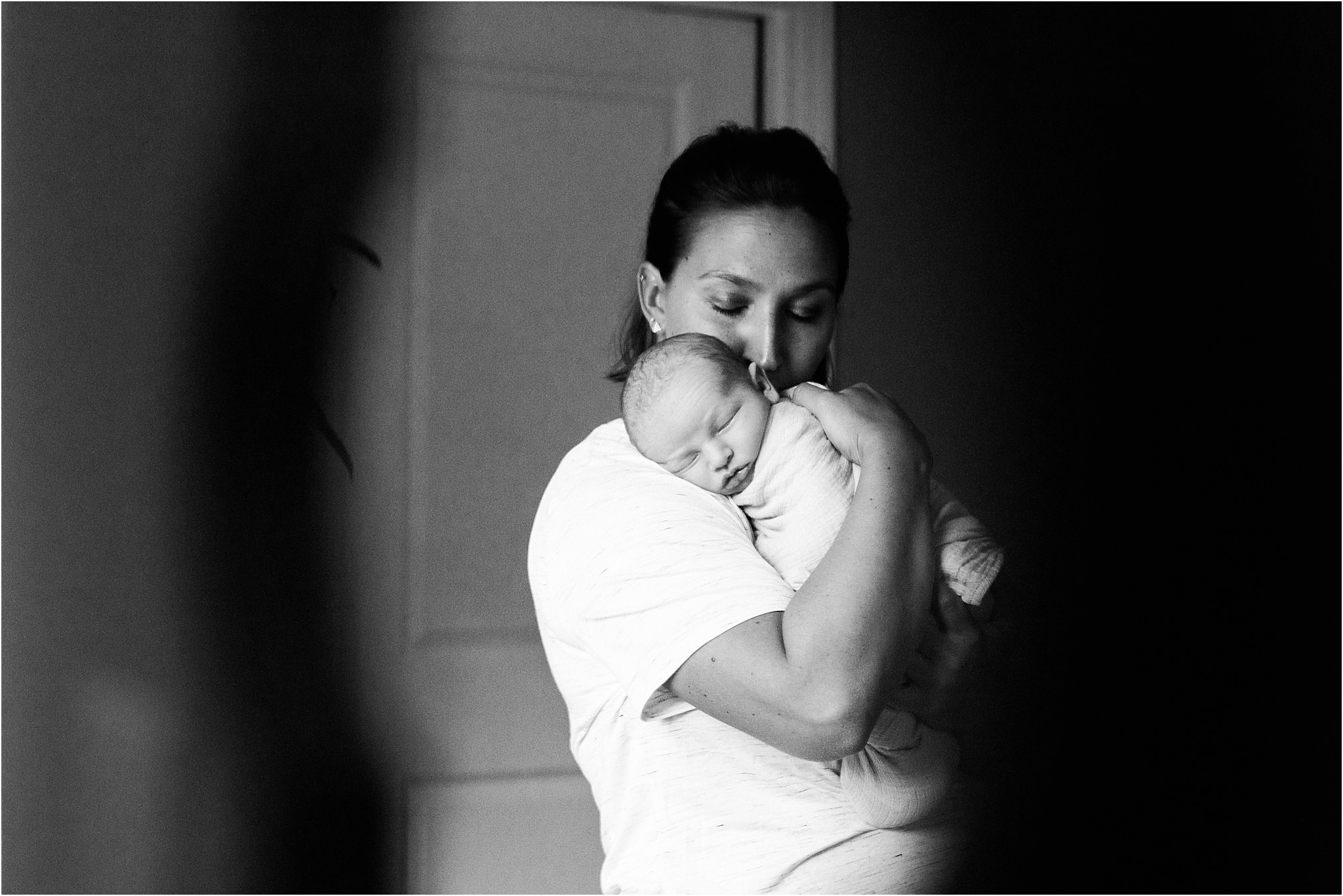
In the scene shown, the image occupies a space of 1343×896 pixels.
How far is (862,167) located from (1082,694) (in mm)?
969

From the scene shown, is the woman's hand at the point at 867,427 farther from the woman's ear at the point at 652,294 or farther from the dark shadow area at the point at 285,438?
the dark shadow area at the point at 285,438

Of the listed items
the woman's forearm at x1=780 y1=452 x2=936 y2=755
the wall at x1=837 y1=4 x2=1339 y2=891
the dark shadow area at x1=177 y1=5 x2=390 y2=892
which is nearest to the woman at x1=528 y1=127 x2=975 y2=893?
the woman's forearm at x1=780 y1=452 x2=936 y2=755

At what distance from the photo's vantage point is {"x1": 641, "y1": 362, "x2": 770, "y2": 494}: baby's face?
89 centimetres

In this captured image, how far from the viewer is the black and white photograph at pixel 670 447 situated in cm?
89

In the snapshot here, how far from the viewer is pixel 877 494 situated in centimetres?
80

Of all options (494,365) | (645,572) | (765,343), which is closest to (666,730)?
(645,572)

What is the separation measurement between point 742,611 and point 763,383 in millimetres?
281

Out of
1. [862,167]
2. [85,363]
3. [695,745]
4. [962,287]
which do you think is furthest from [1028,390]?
[85,363]

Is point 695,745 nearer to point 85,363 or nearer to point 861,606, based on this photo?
point 861,606

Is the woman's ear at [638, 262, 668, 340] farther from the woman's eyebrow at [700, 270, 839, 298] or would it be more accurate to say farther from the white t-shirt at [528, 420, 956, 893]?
the white t-shirt at [528, 420, 956, 893]

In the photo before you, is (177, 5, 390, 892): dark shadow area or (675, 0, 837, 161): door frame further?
(675, 0, 837, 161): door frame

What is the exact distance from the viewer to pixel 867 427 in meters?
0.86

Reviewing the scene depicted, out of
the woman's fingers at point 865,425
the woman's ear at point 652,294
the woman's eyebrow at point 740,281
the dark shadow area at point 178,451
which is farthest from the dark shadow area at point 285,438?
the woman's fingers at point 865,425

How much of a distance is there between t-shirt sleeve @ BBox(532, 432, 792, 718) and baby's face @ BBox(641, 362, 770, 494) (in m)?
0.02
